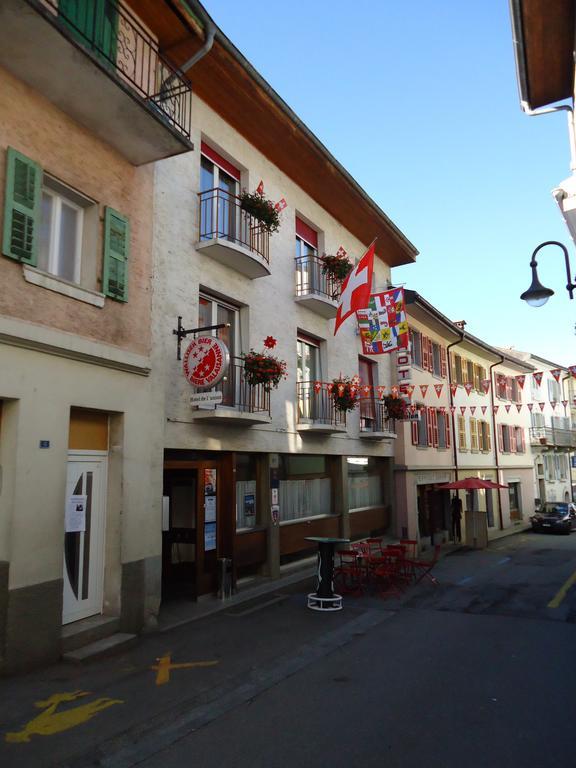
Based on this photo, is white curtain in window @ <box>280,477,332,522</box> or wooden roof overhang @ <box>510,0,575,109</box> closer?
wooden roof overhang @ <box>510,0,575,109</box>

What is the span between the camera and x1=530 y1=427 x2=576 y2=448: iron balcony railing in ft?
121

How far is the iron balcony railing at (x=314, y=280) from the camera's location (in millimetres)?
14148

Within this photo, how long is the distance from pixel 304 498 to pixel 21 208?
946 cm

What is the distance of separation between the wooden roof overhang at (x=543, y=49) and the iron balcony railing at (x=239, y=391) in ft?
22.5

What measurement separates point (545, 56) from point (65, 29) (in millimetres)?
7074

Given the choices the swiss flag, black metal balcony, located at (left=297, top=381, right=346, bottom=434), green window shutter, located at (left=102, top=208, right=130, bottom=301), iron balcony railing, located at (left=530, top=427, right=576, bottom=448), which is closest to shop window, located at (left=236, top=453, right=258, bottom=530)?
black metal balcony, located at (left=297, top=381, right=346, bottom=434)

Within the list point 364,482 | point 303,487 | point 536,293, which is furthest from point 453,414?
point 536,293

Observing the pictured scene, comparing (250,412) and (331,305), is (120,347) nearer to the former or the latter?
(250,412)

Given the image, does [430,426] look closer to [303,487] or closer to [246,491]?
[303,487]

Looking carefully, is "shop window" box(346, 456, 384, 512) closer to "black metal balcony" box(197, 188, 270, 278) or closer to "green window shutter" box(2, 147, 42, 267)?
"black metal balcony" box(197, 188, 270, 278)

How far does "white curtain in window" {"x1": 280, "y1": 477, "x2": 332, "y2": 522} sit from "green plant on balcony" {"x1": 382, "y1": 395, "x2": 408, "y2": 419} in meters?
3.27

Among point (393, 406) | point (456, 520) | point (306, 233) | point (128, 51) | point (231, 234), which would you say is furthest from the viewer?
point (456, 520)

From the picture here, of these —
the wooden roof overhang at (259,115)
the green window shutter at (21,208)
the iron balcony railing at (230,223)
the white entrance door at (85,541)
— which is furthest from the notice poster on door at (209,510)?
the wooden roof overhang at (259,115)

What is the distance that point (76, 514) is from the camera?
25.7ft
